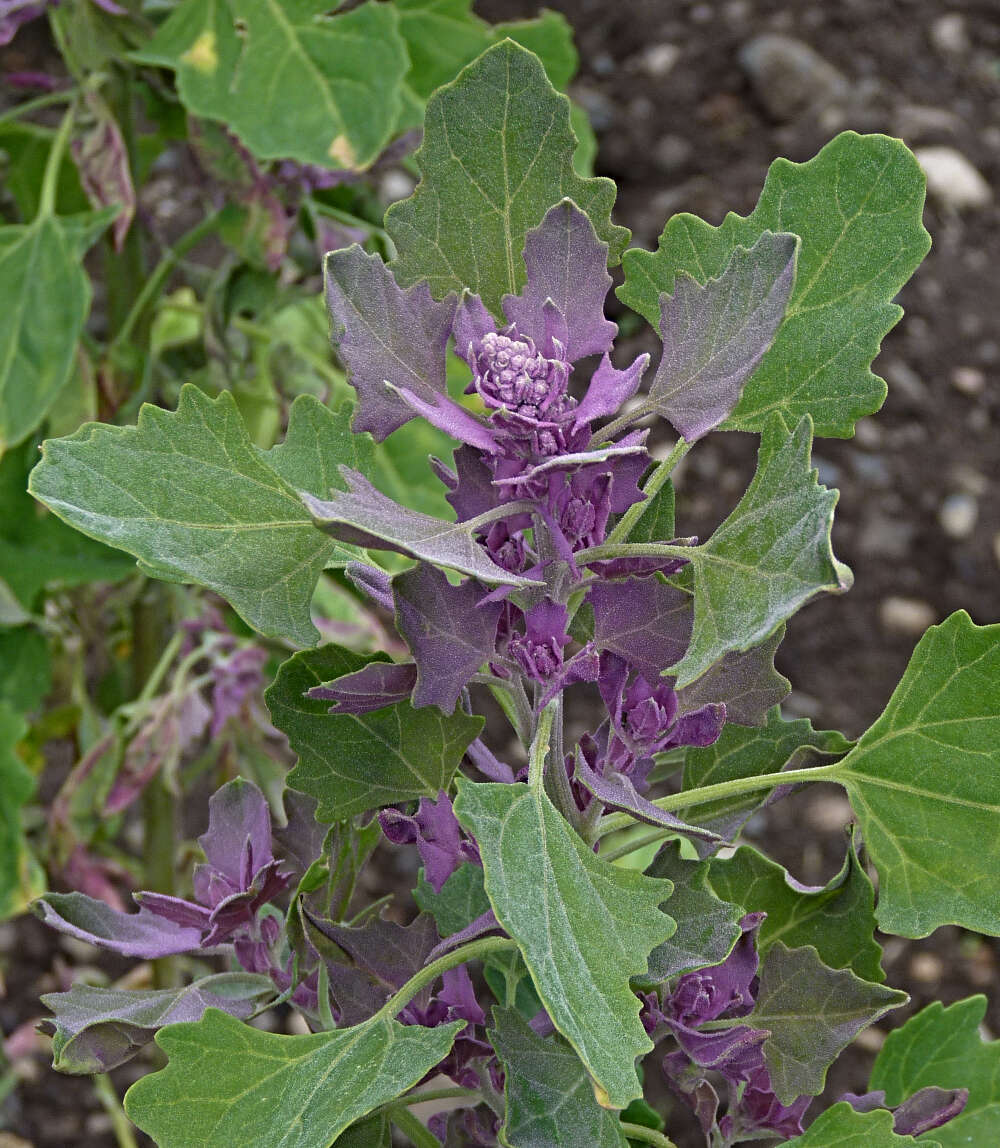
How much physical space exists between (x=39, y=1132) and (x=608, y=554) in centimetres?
132

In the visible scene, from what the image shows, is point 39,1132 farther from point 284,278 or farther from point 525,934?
point 525,934

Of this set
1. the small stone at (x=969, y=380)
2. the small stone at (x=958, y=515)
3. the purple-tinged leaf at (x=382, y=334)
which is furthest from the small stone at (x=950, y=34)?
the purple-tinged leaf at (x=382, y=334)

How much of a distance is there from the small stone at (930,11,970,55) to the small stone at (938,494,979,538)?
2.68ft

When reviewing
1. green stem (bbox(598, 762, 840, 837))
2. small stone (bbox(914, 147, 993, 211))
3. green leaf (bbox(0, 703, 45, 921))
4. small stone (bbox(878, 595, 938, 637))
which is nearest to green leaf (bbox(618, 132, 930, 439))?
green stem (bbox(598, 762, 840, 837))

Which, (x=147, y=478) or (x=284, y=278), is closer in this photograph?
(x=147, y=478)

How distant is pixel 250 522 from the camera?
0.47 m

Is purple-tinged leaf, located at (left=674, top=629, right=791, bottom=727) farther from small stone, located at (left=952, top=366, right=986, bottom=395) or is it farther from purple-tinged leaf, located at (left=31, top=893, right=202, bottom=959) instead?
small stone, located at (left=952, top=366, right=986, bottom=395)

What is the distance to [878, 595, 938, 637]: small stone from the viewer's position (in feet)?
5.88

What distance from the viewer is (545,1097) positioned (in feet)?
1.58

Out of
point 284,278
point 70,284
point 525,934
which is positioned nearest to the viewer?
point 525,934

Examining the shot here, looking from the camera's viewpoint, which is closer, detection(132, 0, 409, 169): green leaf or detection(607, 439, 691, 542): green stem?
detection(607, 439, 691, 542): green stem

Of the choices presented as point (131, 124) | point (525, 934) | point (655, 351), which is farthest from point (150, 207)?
point (525, 934)

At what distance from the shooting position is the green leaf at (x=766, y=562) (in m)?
0.37

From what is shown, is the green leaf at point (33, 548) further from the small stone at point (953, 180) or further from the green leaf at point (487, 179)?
the small stone at point (953, 180)
